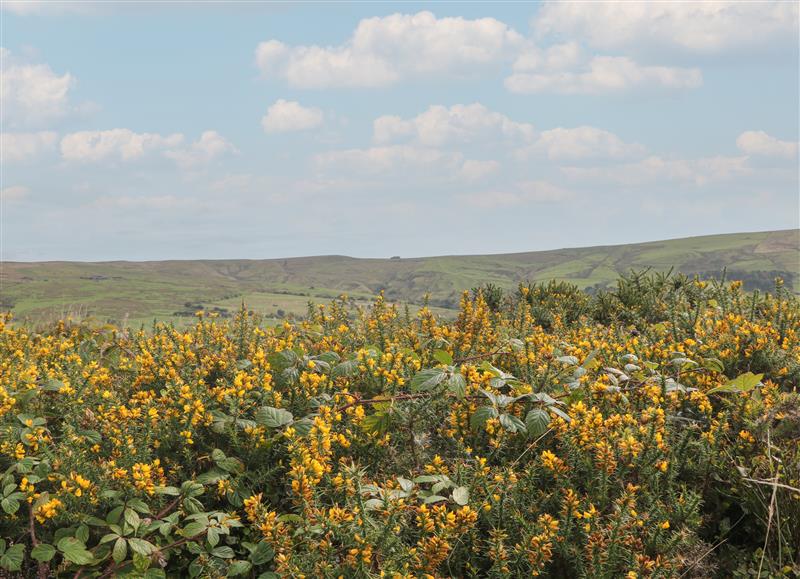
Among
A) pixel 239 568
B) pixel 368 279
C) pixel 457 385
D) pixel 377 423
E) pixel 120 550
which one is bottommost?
pixel 368 279

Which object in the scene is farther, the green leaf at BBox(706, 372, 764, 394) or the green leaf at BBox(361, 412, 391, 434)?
the green leaf at BBox(706, 372, 764, 394)

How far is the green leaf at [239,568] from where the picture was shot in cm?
299

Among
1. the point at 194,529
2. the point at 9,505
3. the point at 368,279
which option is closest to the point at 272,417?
the point at 194,529

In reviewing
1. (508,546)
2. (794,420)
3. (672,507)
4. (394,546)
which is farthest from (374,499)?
(794,420)

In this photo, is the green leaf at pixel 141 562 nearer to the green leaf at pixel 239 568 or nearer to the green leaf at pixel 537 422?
the green leaf at pixel 239 568

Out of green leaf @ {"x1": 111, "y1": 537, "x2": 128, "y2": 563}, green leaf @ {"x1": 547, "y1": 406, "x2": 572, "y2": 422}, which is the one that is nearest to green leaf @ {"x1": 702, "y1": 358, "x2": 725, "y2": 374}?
green leaf @ {"x1": 547, "y1": 406, "x2": 572, "y2": 422}

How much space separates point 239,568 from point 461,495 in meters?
1.26

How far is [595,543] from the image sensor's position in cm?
294

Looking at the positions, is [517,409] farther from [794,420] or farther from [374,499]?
[794,420]

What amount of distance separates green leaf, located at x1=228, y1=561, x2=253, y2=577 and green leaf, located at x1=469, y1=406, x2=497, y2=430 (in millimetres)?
1581

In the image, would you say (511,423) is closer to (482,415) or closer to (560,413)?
(482,415)

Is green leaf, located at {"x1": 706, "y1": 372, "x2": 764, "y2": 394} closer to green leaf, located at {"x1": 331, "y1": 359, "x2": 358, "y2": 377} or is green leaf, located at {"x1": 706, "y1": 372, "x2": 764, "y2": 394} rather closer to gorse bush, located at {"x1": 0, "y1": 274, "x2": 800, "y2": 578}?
gorse bush, located at {"x1": 0, "y1": 274, "x2": 800, "y2": 578}

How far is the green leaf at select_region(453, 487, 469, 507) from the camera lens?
10.1ft

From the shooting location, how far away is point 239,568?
3.00m
